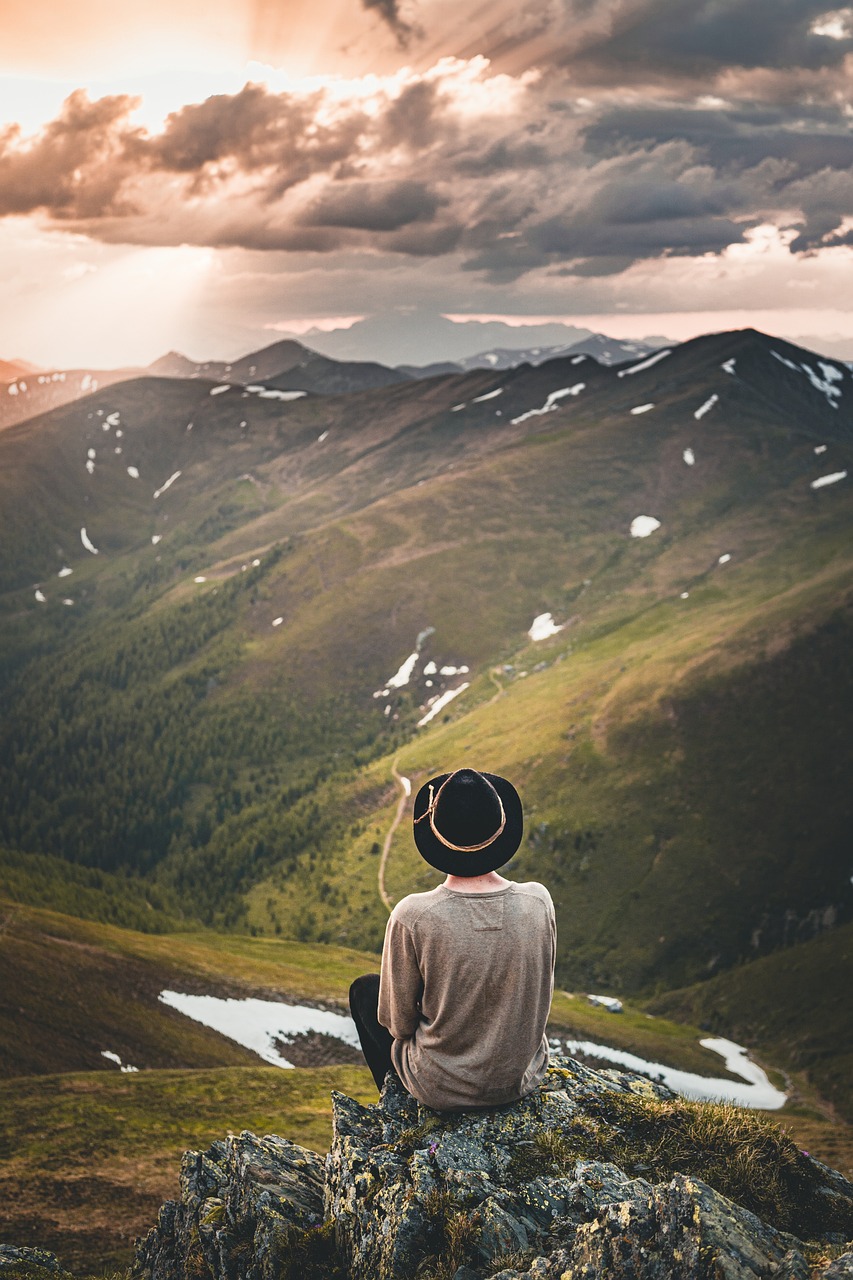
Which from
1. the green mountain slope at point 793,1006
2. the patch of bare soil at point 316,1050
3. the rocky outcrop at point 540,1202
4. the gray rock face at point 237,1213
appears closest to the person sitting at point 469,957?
the rocky outcrop at point 540,1202

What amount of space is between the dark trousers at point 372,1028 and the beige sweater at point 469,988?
1.09m

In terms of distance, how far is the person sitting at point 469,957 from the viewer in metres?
9.39

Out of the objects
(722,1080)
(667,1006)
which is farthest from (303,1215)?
(667,1006)

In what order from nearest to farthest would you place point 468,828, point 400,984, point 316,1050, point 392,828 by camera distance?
1. point 468,828
2. point 400,984
3. point 316,1050
4. point 392,828

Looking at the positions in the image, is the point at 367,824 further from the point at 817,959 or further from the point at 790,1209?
the point at 790,1209

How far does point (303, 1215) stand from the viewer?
35.8 feet

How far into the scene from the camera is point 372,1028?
1141cm

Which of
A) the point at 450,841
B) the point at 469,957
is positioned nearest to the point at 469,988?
the point at 469,957

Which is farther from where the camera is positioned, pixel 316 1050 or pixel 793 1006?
pixel 793 1006

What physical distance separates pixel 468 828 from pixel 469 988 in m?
1.85

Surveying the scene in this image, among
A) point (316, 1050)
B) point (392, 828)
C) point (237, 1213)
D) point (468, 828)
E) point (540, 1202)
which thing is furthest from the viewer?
→ point (392, 828)

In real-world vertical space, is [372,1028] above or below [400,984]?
below

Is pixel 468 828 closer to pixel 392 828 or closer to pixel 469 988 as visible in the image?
pixel 469 988

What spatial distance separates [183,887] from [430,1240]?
18640 cm
